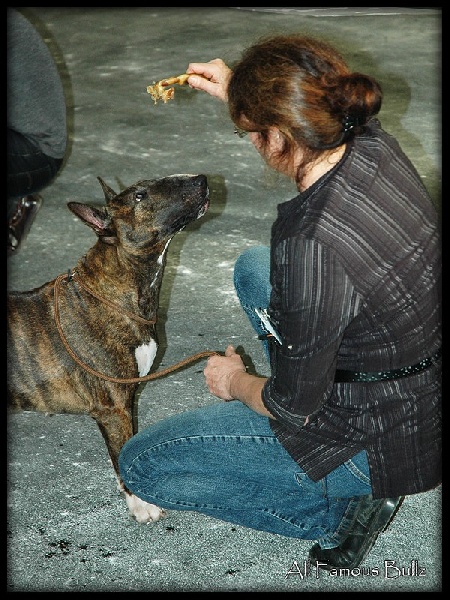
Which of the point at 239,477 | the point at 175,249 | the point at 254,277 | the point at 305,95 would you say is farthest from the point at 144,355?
the point at 175,249

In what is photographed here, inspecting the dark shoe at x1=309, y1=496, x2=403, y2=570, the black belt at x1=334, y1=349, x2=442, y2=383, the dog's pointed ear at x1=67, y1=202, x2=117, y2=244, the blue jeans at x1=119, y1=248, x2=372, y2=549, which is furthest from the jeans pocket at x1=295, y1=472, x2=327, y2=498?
the dog's pointed ear at x1=67, y1=202, x2=117, y2=244

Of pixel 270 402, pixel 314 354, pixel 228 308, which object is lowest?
pixel 228 308

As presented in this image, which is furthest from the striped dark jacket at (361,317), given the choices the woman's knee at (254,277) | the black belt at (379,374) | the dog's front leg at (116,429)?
the dog's front leg at (116,429)

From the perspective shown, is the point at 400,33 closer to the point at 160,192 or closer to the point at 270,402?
the point at 160,192

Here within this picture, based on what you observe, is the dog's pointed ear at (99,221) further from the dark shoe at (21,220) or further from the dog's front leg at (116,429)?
the dark shoe at (21,220)

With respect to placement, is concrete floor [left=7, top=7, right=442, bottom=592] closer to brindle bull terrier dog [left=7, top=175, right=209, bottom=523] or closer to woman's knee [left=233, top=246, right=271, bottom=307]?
brindle bull terrier dog [left=7, top=175, right=209, bottom=523]

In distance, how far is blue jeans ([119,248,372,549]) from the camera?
2.47 meters

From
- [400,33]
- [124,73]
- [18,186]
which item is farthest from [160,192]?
[400,33]

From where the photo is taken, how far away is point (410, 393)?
2277 mm

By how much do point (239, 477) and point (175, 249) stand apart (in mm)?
2488

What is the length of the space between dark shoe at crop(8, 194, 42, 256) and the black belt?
1.98m

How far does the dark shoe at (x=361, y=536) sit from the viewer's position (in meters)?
2.50

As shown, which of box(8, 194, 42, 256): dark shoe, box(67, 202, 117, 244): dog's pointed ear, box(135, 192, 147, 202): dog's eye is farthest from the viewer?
box(8, 194, 42, 256): dark shoe

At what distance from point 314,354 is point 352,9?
7808mm
